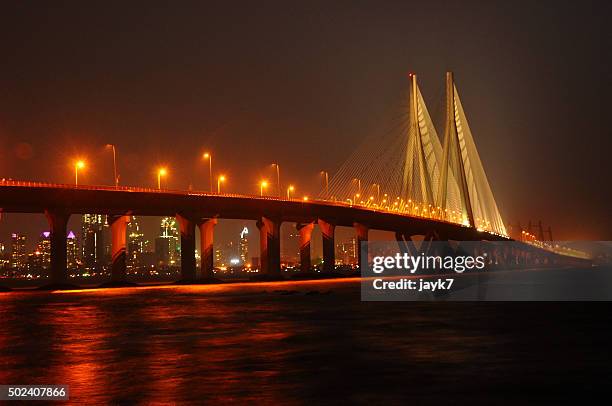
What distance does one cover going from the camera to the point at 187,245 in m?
95.6

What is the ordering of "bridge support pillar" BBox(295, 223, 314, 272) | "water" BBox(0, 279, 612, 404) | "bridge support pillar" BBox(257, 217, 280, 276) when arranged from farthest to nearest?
"bridge support pillar" BBox(295, 223, 314, 272)
"bridge support pillar" BBox(257, 217, 280, 276)
"water" BBox(0, 279, 612, 404)

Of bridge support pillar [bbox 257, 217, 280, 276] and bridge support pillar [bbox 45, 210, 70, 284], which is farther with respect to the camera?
bridge support pillar [bbox 257, 217, 280, 276]

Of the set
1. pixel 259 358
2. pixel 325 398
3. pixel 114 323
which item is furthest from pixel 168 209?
pixel 325 398

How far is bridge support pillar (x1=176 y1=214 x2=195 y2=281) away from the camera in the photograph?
9388 centimetres

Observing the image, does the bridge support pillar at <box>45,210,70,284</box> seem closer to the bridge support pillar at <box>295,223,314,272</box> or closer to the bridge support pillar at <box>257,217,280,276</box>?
the bridge support pillar at <box>257,217,280,276</box>

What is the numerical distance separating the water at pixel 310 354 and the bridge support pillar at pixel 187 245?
42.0m

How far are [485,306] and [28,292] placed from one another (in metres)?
43.5

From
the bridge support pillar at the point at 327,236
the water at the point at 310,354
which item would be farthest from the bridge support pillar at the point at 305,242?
the water at the point at 310,354

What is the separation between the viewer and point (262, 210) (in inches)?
3964

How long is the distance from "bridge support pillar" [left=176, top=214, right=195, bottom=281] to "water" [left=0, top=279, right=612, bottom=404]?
42.0 metres

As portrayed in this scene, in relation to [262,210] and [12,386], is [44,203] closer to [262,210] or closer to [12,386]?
[262,210]

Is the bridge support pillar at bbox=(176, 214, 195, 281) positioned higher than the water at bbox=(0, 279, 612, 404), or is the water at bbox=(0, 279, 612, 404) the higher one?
the bridge support pillar at bbox=(176, 214, 195, 281)

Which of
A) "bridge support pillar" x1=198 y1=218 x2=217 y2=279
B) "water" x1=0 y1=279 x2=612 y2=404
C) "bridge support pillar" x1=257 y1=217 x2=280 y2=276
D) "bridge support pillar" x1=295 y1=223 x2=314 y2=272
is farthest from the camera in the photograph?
"bridge support pillar" x1=295 y1=223 x2=314 y2=272

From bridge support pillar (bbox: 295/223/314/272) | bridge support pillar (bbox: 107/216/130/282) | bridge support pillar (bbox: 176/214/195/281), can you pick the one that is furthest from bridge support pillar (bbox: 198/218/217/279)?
bridge support pillar (bbox: 295/223/314/272)
